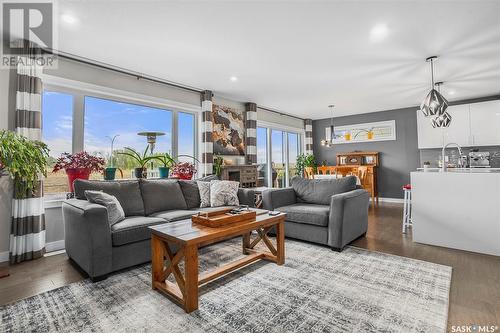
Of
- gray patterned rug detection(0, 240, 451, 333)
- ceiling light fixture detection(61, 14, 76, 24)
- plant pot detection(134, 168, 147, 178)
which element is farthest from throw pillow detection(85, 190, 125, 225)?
ceiling light fixture detection(61, 14, 76, 24)

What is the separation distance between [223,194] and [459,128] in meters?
5.78

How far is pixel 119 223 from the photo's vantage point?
2.52m

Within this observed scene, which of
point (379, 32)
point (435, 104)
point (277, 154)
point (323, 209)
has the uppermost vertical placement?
point (379, 32)

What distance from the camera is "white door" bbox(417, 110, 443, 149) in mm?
5993

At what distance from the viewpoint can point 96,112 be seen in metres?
3.75

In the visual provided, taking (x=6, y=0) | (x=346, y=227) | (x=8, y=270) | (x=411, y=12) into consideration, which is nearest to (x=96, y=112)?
(x=6, y=0)

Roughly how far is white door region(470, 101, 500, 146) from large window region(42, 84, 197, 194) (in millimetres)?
6176

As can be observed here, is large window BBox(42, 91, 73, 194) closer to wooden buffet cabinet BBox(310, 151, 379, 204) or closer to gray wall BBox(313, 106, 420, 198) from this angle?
wooden buffet cabinet BBox(310, 151, 379, 204)

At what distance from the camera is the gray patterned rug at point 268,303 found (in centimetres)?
159

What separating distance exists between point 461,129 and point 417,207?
3.82 m

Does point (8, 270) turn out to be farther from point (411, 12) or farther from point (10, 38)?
point (411, 12)

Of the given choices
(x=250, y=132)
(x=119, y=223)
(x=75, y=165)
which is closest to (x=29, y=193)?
(x=75, y=165)

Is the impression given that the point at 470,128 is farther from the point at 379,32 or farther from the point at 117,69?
the point at 117,69

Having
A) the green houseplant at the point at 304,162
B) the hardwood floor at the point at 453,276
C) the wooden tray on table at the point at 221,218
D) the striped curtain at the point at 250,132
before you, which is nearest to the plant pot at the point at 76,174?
the hardwood floor at the point at 453,276
